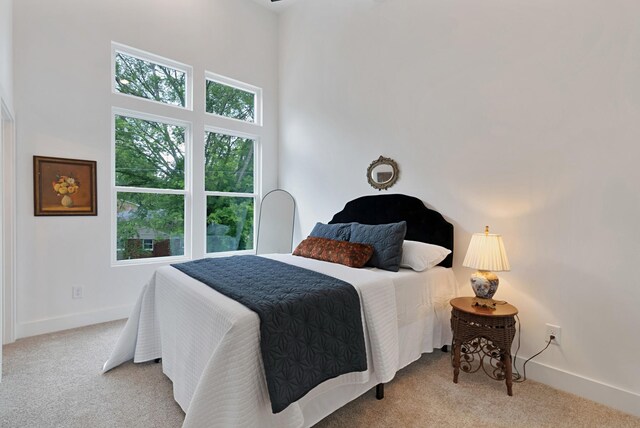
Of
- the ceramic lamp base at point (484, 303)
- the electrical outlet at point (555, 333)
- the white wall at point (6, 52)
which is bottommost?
the electrical outlet at point (555, 333)

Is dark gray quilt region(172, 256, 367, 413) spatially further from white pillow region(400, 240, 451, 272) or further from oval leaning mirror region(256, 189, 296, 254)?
oval leaning mirror region(256, 189, 296, 254)

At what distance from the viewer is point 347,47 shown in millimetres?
3627

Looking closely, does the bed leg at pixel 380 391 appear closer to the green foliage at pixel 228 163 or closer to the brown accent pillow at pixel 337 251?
the brown accent pillow at pixel 337 251

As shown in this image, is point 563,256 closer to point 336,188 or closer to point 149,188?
point 336,188

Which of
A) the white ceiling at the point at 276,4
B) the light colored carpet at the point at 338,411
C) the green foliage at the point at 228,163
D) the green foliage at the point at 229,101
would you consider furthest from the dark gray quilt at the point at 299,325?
the white ceiling at the point at 276,4

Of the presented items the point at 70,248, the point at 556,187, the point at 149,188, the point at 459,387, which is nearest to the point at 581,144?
the point at 556,187

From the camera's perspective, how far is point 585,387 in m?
2.09

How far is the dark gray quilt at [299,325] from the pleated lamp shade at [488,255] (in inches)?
35.8

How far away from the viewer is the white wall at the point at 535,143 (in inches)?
77.9

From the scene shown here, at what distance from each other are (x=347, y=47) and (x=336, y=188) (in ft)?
5.24

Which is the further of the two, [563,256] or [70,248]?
[70,248]

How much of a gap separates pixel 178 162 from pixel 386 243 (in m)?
2.69

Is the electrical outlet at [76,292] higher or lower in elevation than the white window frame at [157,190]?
lower

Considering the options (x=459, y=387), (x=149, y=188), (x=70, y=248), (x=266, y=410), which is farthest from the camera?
(x=149, y=188)
